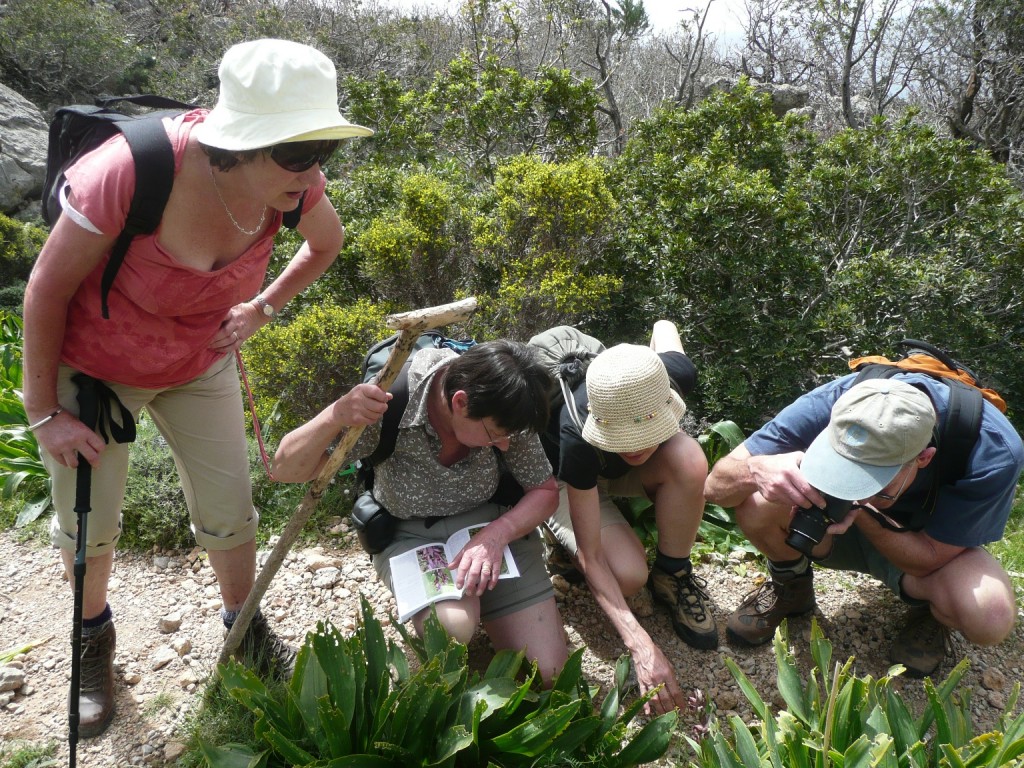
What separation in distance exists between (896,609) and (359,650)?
6.93ft

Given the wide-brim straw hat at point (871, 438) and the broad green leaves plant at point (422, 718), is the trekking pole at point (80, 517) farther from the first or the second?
the wide-brim straw hat at point (871, 438)

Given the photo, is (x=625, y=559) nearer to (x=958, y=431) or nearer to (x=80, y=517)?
(x=958, y=431)

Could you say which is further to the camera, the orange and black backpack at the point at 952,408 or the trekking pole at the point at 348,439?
the orange and black backpack at the point at 952,408

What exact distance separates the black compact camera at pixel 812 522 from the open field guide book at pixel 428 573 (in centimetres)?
87

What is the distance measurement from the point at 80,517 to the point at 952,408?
8.29 feet

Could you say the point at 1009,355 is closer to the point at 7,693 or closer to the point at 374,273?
the point at 374,273

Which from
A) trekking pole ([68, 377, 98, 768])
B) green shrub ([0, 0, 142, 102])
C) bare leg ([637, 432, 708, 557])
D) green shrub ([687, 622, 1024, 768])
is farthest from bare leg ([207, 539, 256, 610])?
green shrub ([0, 0, 142, 102])

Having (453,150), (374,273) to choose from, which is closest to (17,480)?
(374,273)

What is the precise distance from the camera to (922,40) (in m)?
9.30

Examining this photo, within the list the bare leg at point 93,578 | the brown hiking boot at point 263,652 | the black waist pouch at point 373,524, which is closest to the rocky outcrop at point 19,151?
the bare leg at point 93,578

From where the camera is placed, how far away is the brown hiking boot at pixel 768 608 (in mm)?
2791

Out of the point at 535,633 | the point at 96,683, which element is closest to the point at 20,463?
the point at 96,683

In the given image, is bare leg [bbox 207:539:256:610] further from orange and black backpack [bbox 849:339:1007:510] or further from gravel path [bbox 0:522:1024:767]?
orange and black backpack [bbox 849:339:1007:510]

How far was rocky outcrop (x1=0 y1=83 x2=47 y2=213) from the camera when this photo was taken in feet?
28.1
